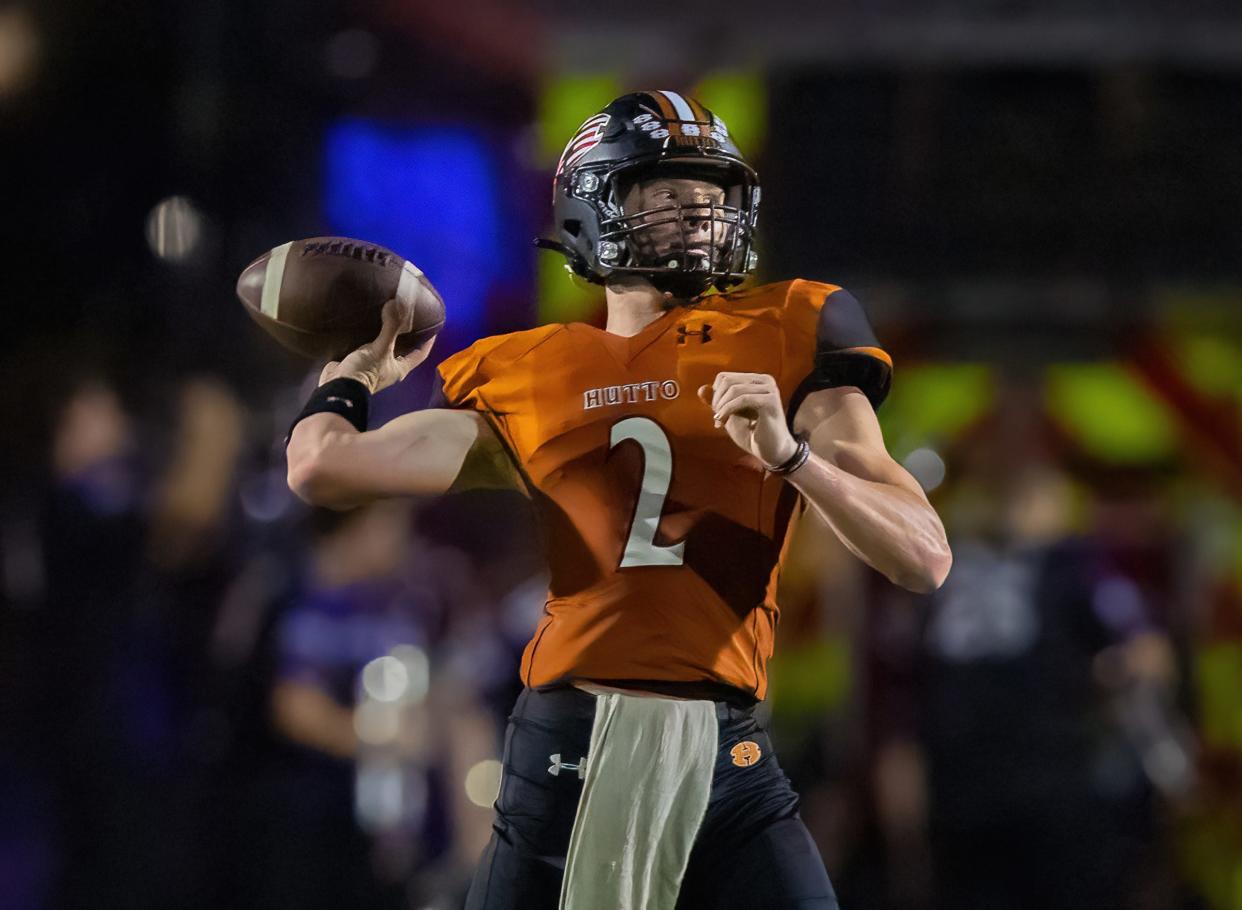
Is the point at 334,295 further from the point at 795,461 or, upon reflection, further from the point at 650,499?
the point at 795,461

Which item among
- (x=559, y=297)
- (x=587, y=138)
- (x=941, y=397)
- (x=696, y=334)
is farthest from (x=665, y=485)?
(x=941, y=397)

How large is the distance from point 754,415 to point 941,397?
6.57 m

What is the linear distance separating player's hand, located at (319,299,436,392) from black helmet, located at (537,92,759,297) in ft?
1.05

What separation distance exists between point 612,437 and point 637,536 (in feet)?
0.51

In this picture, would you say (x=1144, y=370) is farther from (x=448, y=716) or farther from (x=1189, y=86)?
(x=448, y=716)

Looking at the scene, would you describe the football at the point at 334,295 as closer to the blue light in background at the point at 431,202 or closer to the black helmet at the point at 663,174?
the black helmet at the point at 663,174

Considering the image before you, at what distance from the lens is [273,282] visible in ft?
9.45

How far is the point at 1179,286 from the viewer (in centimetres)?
840

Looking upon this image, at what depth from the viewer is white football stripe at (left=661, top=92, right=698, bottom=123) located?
2746mm

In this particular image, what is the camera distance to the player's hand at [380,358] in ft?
9.18

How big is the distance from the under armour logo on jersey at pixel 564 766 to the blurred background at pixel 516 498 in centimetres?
249

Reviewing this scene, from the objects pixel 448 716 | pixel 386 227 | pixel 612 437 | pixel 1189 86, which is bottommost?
pixel 448 716

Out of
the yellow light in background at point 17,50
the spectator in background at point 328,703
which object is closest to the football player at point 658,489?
the spectator in background at point 328,703

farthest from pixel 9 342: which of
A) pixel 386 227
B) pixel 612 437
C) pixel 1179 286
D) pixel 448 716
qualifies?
pixel 1179 286
